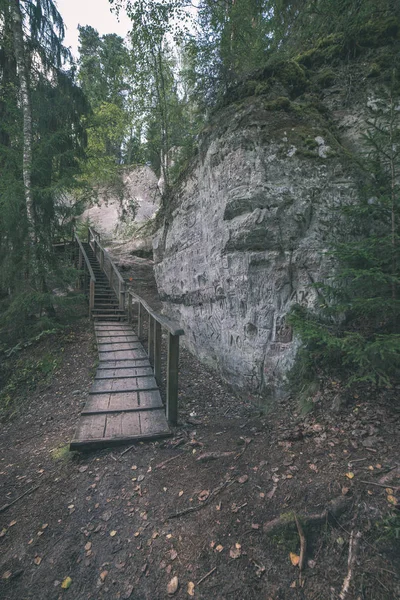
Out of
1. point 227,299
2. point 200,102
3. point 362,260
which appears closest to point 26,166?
point 200,102

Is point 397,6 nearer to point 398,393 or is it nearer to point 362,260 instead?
point 362,260

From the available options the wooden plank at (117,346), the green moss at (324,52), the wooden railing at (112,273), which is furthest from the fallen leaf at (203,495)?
the wooden railing at (112,273)

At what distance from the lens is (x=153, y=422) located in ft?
13.1

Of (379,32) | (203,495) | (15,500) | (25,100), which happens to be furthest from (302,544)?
(25,100)

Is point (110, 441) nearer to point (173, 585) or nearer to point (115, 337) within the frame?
point (173, 585)

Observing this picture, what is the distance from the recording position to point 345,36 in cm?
503

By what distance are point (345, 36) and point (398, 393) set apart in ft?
20.2

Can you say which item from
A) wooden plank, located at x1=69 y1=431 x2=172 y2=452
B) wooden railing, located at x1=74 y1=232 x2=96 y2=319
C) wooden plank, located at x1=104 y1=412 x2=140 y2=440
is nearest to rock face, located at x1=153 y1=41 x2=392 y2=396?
wooden plank, located at x1=69 y1=431 x2=172 y2=452

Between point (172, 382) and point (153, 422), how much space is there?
2.01ft

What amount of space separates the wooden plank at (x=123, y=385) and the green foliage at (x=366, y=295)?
9.06 ft

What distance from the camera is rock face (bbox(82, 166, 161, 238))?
19.4 m

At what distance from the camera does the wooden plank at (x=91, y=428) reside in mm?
3576

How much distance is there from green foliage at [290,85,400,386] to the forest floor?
0.45m

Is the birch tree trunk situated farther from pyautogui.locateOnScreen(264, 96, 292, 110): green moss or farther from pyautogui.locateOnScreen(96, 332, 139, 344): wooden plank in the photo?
pyautogui.locateOnScreen(264, 96, 292, 110): green moss
